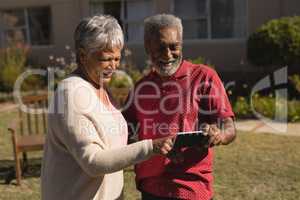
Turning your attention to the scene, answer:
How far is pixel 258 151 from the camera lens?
6781 millimetres

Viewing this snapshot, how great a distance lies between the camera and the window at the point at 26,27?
15992 millimetres

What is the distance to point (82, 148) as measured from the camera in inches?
75.0

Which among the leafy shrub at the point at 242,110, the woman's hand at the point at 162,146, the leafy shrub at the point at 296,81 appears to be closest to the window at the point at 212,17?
the leafy shrub at the point at 296,81

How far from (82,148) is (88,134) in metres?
0.06

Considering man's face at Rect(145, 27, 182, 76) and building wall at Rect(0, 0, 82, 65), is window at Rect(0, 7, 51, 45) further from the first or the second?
man's face at Rect(145, 27, 182, 76)

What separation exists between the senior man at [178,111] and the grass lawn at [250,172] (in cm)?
272

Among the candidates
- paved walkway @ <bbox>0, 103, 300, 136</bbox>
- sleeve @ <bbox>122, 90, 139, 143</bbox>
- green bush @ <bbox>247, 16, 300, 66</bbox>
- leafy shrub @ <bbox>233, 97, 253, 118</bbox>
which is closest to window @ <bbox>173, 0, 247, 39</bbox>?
green bush @ <bbox>247, 16, 300, 66</bbox>

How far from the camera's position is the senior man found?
7.82 feet

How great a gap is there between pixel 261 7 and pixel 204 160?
1082 centimetres

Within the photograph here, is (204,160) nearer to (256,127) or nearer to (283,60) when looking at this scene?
(256,127)

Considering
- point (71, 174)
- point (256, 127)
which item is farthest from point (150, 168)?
point (256, 127)

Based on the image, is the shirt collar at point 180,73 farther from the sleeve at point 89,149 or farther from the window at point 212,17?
the window at point 212,17

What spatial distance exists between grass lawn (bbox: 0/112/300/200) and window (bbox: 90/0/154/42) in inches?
298

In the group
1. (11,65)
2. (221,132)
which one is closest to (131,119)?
(221,132)
